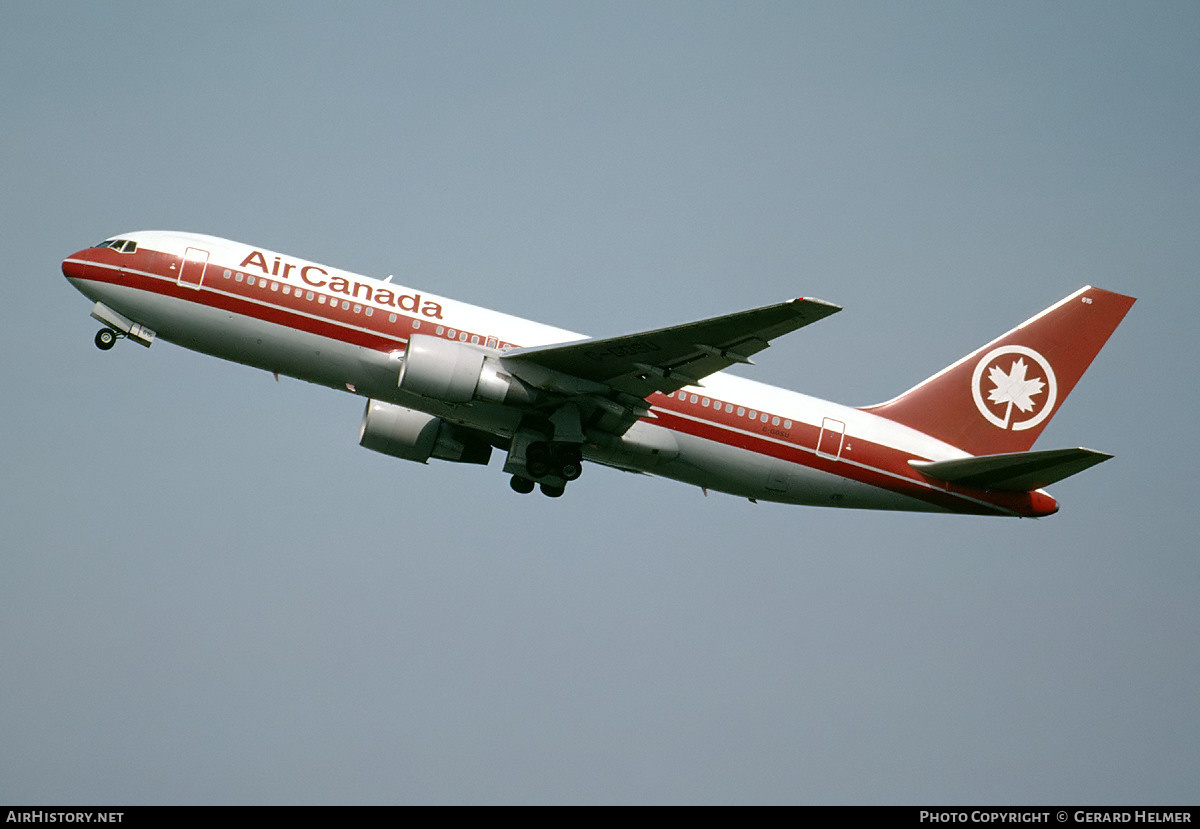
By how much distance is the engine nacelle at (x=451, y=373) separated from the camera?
33844 mm

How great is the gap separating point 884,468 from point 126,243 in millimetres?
21441

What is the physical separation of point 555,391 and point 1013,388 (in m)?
14.8

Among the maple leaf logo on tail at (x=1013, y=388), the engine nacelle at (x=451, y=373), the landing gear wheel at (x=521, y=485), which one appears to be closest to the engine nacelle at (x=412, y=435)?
the landing gear wheel at (x=521, y=485)

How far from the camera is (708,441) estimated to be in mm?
36906

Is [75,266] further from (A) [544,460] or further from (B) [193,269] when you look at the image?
(A) [544,460]

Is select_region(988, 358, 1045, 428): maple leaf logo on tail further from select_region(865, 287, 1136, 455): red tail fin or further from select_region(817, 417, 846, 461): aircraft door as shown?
select_region(817, 417, 846, 461): aircraft door

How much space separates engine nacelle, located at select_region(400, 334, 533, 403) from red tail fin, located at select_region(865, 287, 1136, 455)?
461 inches

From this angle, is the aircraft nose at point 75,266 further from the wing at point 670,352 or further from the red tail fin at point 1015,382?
the red tail fin at point 1015,382

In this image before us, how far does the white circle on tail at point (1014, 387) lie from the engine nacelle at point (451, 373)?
49.3ft

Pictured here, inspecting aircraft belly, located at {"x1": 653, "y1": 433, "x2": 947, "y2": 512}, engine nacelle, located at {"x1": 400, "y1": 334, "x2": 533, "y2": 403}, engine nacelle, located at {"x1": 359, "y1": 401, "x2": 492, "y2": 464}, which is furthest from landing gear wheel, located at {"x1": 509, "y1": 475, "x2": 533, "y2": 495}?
engine nacelle, located at {"x1": 400, "y1": 334, "x2": 533, "y2": 403}

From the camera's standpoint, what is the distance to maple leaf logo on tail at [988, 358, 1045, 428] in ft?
134

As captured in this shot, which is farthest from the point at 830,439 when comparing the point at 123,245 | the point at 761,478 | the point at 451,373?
the point at 123,245
